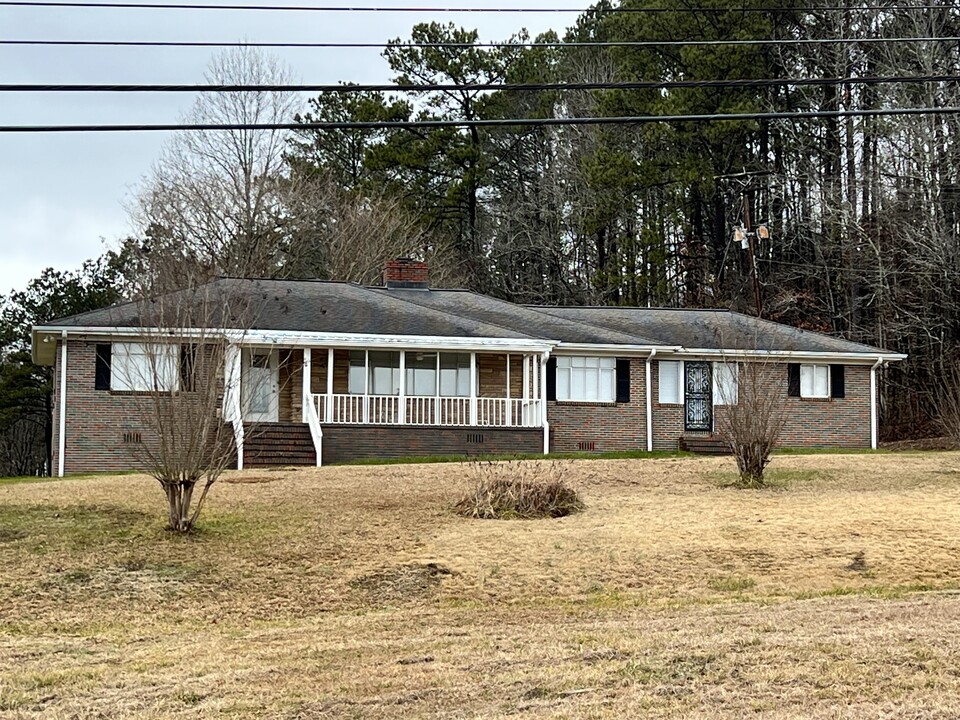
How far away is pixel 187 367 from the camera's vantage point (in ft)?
49.4

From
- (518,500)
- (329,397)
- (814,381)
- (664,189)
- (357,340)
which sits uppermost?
(664,189)

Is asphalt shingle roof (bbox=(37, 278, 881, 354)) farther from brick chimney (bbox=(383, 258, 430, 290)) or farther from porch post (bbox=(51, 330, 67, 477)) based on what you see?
porch post (bbox=(51, 330, 67, 477))

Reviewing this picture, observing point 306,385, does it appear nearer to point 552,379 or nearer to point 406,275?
point 552,379

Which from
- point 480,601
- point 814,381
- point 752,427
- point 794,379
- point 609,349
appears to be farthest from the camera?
point 814,381

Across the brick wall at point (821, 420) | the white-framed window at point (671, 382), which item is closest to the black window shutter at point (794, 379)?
the brick wall at point (821, 420)

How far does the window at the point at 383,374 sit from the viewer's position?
2827 cm

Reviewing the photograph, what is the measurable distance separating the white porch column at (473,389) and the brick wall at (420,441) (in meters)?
0.33

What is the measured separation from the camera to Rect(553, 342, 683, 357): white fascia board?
A: 28.7m

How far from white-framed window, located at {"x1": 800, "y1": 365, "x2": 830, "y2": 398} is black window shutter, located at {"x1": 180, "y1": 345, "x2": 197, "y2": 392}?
1895 centimetres

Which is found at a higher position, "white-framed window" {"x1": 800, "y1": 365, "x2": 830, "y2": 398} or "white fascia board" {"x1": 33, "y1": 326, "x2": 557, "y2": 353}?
"white fascia board" {"x1": 33, "y1": 326, "x2": 557, "y2": 353}

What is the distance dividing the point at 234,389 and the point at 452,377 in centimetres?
817

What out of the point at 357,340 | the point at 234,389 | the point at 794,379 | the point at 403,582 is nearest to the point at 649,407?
the point at 794,379

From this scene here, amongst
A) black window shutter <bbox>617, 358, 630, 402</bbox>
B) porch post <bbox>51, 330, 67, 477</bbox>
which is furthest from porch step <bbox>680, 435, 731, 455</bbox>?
porch post <bbox>51, 330, 67, 477</bbox>

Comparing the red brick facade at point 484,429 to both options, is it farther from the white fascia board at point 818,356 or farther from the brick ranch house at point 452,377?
the white fascia board at point 818,356
